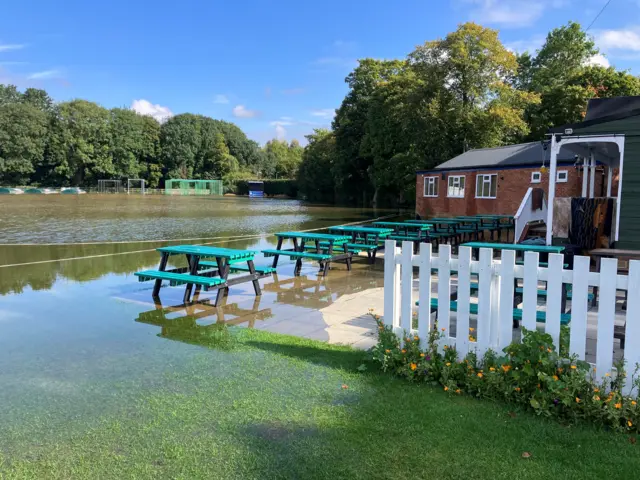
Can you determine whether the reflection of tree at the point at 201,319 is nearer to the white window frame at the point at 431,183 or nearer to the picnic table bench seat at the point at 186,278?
the picnic table bench seat at the point at 186,278

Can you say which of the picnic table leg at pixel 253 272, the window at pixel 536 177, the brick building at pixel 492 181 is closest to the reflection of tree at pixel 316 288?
the picnic table leg at pixel 253 272

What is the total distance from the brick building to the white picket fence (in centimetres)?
1517

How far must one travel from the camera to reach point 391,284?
486 centimetres

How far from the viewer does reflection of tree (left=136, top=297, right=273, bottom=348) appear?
6.11 metres

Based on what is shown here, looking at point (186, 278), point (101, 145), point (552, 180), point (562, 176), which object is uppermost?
point (101, 145)

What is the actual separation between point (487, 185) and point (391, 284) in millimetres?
20814

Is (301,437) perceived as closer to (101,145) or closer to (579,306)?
(579,306)

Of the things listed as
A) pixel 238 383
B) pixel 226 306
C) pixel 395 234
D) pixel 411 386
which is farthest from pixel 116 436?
pixel 395 234

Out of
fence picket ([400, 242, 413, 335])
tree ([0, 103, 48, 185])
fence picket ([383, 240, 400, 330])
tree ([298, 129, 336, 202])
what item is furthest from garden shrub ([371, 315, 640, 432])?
tree ([0, 103, 48, 185])

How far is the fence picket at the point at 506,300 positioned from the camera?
414 cm

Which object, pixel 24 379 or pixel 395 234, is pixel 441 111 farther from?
pixel 24 379

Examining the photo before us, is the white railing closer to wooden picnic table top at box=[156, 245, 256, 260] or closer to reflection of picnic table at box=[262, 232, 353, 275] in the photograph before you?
reflection of picnic table at box=[262, 232, 353, 275]

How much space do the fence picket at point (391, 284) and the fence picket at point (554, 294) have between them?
4.51 feet

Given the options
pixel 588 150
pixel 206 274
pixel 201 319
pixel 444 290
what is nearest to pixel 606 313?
pixel 444 290
